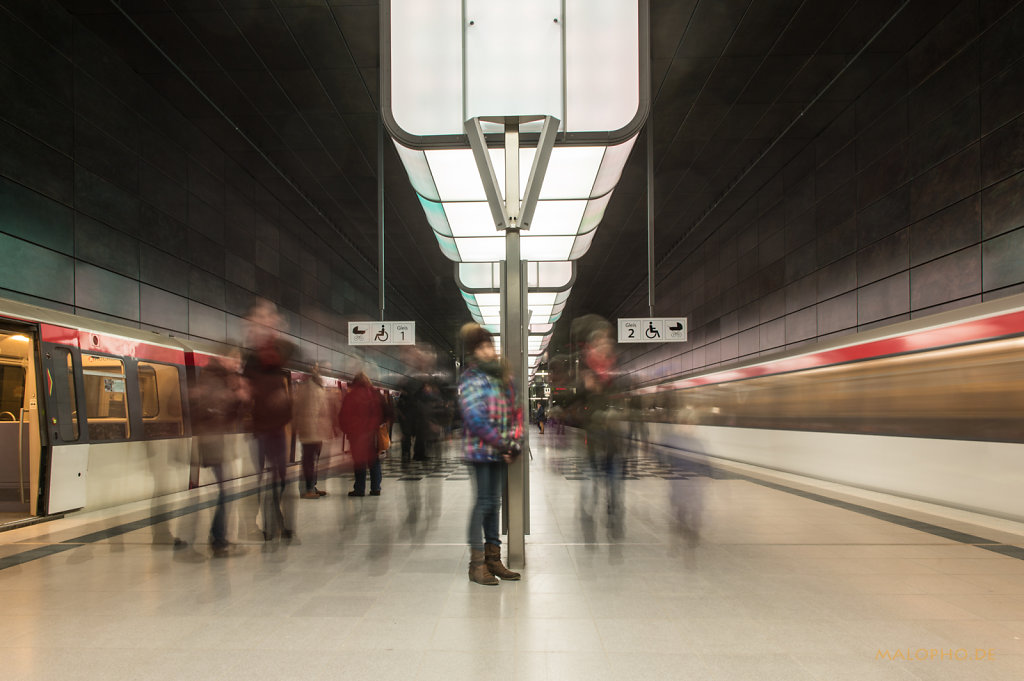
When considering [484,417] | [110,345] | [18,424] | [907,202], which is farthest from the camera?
[907,202]

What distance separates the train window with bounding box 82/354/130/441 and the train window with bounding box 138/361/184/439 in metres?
0.42

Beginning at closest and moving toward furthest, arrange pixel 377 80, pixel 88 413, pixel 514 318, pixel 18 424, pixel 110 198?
pixel 514 318 < pixel 88 413 < pixel 18 424 < pixel 110 198 < pixel 377 80

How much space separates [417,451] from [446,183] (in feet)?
11.5

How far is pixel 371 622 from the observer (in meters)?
3.42

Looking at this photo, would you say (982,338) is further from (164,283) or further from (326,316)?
(326,316)

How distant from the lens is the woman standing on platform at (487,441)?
13.6 ft

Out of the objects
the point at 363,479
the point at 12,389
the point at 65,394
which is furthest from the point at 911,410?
the point at 12,389

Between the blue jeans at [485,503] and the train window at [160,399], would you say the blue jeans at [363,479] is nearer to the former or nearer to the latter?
the train window at [160,399]

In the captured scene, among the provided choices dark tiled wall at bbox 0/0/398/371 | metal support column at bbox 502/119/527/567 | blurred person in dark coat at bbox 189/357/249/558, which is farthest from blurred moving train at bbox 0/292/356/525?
metal support column at bbox 502/119/527/567

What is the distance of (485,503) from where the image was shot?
418cm

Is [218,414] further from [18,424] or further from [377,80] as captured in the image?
[377,80]

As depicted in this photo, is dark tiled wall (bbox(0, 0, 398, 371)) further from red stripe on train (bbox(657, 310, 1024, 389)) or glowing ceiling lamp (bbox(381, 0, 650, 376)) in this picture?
red stripe on train (bbox(657, 310, 1024, 389))

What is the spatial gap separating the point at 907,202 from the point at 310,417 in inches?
353

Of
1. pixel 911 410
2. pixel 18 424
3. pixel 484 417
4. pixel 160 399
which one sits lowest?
pixel 18 424
